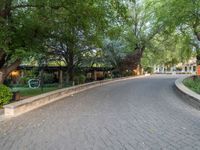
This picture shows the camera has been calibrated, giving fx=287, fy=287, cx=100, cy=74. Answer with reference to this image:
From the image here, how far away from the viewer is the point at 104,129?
23.3 feet

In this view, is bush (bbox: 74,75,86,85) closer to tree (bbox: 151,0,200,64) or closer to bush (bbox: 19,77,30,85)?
bush (bbox: 19,77,30,85)

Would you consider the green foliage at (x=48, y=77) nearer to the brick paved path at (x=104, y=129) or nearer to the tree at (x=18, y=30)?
the tree at (x=18, y=30)

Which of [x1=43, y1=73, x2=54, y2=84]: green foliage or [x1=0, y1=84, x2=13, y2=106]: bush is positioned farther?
[x1=43, y1=73, x2=54, y2=84]: green foliage

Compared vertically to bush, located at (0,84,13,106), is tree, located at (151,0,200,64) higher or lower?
higher

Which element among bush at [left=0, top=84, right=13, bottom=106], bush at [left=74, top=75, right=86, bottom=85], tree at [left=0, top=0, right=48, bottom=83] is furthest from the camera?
bush at [left=74, top=75, right=86, bottom=85]

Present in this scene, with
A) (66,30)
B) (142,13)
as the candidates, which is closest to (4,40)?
(66,30)

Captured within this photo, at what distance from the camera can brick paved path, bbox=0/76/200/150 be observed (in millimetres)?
5777

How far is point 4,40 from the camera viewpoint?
11.2 meters

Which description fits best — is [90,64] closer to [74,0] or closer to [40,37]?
[40,37]

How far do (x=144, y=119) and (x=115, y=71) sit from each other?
2377 cm

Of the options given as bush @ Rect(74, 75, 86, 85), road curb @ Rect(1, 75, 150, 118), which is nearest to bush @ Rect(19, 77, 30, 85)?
bush @ Rect(74, 75, 86, 85)

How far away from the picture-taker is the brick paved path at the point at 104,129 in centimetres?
578

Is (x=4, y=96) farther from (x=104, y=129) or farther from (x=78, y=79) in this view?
(x=78, y=79)

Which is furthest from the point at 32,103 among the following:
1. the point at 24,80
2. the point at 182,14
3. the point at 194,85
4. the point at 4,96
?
the point at 24,80
